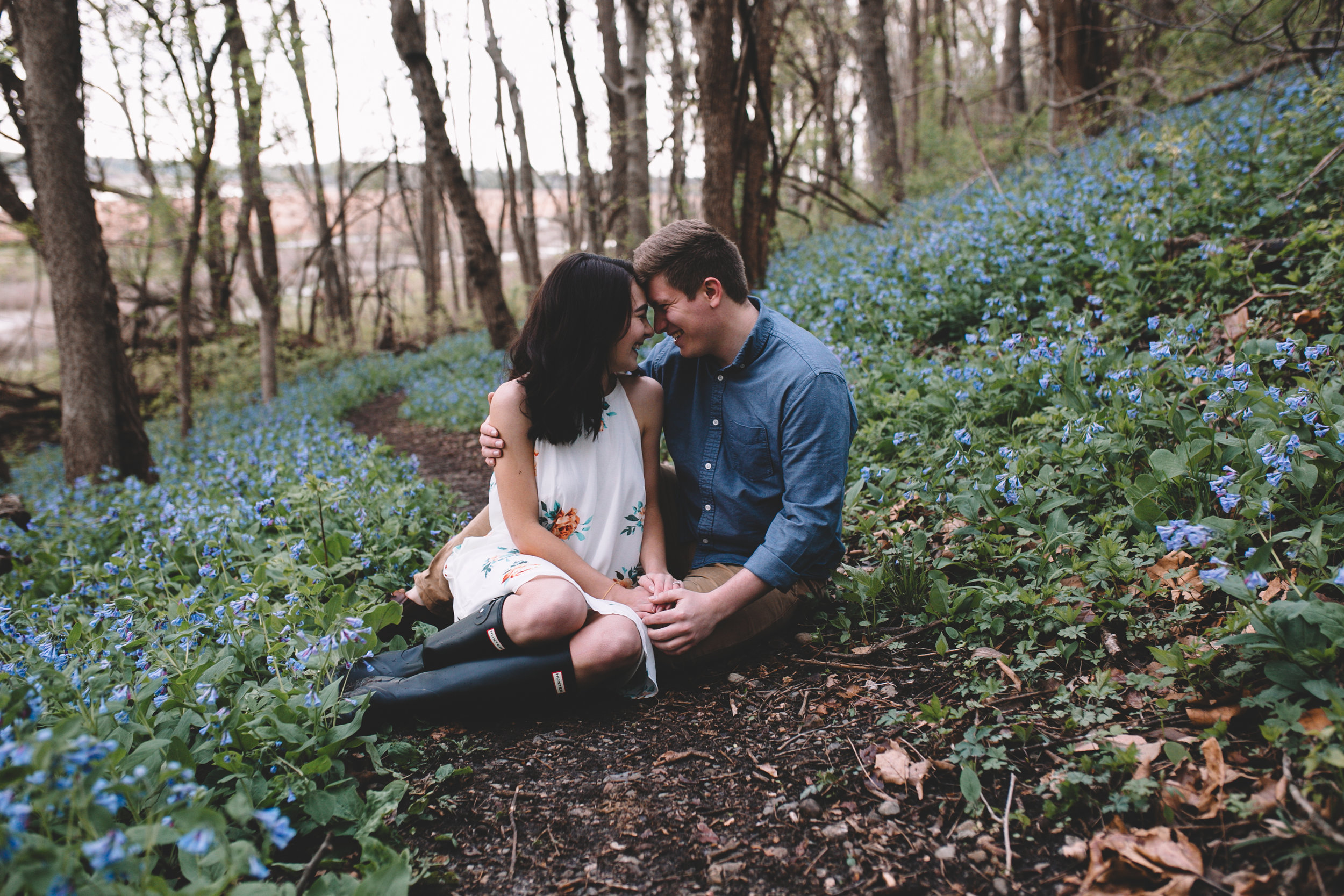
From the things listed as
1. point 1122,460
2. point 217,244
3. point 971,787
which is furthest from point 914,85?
point 971,787

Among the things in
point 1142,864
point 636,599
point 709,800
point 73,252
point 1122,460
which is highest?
point 73,252

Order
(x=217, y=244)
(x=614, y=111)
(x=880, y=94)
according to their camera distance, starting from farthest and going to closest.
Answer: (x=880, y=94) → (x=217, y=244) → (x=614, y=111)

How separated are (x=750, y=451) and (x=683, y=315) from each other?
0.50 meters

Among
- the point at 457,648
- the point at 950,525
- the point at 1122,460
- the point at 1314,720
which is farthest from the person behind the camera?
the point at 950,525

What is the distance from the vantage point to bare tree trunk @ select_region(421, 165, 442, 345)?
16.5m

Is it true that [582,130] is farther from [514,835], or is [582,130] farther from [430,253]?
[514,835]

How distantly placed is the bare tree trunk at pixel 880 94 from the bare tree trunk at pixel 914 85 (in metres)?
2.39

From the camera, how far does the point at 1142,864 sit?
135 centimetres

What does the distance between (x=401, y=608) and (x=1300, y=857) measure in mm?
2411

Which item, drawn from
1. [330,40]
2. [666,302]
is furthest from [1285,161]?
[330,40]

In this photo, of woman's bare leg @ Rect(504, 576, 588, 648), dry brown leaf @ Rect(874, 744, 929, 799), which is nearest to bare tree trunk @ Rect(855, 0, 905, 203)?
woman's bare leg @ Rect(504, 576, 588, 648)

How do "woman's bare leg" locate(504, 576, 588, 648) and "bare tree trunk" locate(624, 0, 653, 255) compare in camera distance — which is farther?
"bare tree trunk" locate(624, 0, 653, 255)

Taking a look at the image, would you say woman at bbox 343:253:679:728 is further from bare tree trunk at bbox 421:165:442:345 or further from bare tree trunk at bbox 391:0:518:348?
bare tree trunk at bbox 421:165:442:345

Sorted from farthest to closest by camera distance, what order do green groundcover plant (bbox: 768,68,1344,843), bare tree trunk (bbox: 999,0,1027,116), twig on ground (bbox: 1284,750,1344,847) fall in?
1. bare tree trunk (bbox: 999,0,1027,116)
2. green groundcover plant (bbox: 768,68,1344,843)
3. twig on ground (bbox: 1284,750,1344,847)
